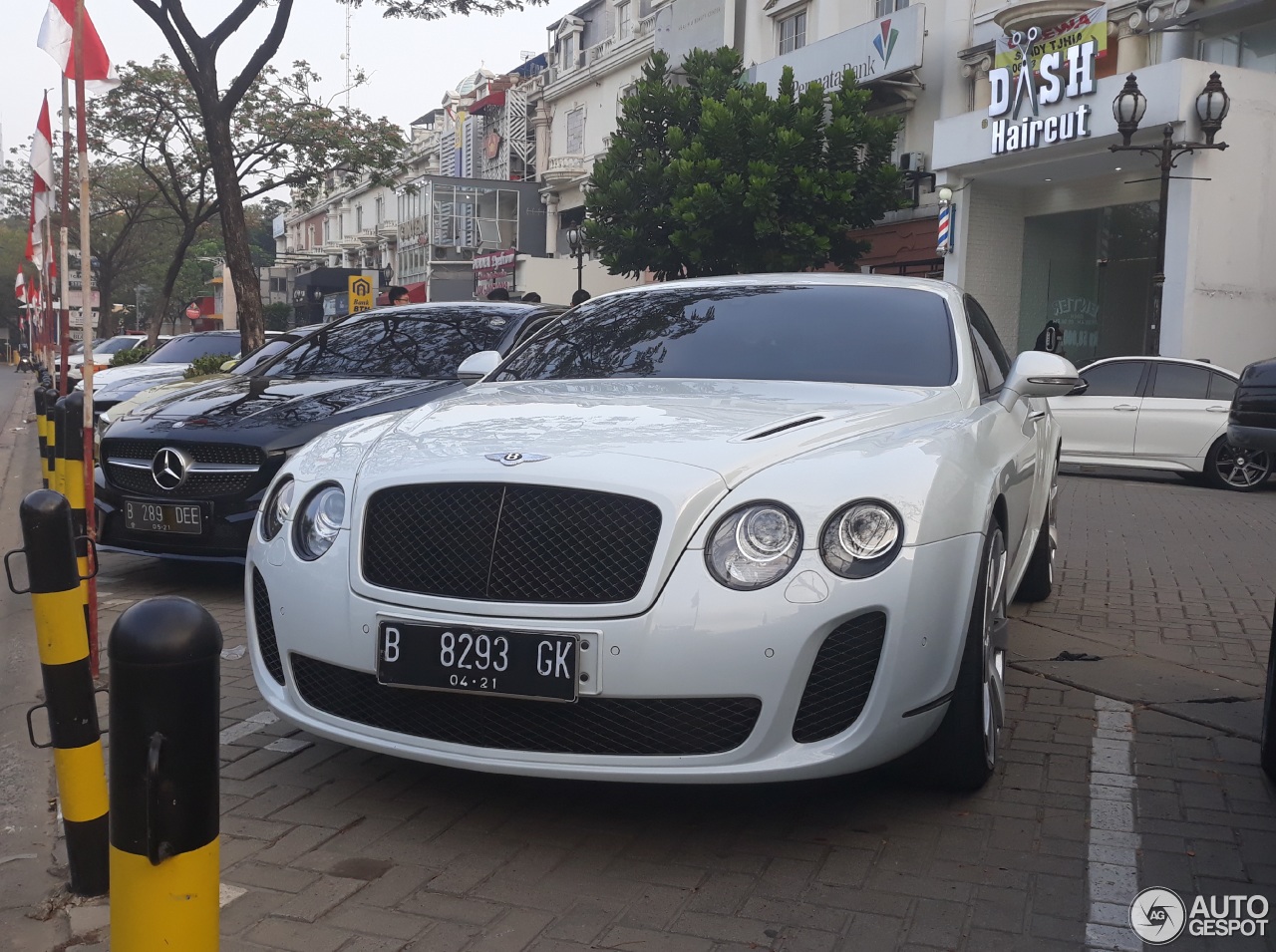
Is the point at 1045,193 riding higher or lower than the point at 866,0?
lower

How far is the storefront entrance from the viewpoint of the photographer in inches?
942

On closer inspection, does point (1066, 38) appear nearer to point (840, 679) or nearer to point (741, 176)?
point (741, 176)

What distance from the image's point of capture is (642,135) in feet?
93.2

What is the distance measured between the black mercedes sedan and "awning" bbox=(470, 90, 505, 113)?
145 feet

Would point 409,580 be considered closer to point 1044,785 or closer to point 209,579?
point 1044,785

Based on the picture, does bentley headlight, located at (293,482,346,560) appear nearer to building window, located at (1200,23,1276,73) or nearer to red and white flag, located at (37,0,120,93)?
red and white flag, located at (37,0,120,93)

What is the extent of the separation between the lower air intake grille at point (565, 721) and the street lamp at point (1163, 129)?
1767 cm

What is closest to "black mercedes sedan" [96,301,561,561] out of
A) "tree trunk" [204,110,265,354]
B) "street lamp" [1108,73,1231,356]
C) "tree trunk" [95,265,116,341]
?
"tree trunk" [204,110,265,354]

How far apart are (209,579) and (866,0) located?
2629 cm

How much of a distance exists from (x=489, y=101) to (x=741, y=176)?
27.2 metres

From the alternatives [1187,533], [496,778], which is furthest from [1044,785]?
[1187,533]

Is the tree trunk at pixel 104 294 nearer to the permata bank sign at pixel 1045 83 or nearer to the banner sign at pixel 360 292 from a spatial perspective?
the banner sign at pixel 360 292

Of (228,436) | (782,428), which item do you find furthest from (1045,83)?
(782,428)

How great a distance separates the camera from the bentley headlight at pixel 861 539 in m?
2.99
